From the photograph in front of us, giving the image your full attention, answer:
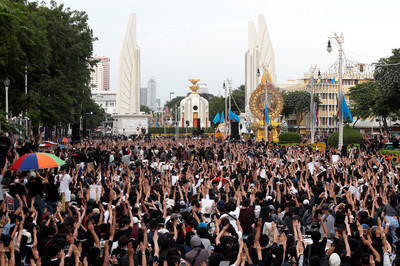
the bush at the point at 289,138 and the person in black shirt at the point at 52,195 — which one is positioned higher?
the bush at the point at 289,138

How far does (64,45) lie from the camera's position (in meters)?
37.2

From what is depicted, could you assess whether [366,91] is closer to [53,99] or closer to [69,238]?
[53,99]

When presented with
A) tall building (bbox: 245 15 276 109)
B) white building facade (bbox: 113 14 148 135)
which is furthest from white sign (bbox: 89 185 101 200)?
tall building (bbox: 245 15 276 109)

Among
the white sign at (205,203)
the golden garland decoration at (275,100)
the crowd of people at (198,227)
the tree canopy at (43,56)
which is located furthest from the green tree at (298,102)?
the white sign at (205,203)

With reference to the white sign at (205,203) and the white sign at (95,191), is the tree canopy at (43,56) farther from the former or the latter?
the white sign at (205,203)

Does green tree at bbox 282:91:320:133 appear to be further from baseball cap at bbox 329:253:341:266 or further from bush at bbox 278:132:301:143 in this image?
baseball cap at bbox 329:253:341:266

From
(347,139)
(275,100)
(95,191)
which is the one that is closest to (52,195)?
(95,191)

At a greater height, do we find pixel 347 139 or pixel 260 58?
pixel 260 58

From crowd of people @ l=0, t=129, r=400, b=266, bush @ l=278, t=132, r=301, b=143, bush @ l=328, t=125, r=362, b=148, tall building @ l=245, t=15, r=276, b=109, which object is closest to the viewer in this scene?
crowd of people @ l=0, t=129, r=400, b=266

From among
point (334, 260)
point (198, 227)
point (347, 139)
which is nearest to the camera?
point (334, 260)

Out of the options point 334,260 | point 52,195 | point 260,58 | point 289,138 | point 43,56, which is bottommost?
point 334,260

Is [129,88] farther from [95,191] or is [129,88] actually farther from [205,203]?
[205,203]

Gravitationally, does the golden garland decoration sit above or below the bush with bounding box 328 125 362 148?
above

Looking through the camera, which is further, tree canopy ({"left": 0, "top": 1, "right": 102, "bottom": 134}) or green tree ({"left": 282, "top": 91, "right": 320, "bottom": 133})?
green tree ({"left": 282, "top": 91, "right": 320, "bottom": 133})
